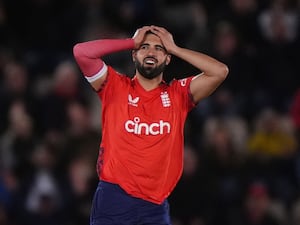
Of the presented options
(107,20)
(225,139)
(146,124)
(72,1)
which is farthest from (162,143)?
(72,1)

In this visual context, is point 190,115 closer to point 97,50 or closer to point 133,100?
point 133,100

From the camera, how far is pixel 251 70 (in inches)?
560

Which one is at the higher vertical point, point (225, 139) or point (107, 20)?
point (107, 20)

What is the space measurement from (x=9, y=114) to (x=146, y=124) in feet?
17.7

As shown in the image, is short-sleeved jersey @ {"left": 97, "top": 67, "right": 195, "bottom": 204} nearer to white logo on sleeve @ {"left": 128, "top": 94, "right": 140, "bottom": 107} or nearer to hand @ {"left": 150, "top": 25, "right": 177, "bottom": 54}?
white logo on sleeve @ {"left": 128, "top": 94, "right": 140, "bottom": 107}

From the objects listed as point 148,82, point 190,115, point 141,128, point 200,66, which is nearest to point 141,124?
point 141,128

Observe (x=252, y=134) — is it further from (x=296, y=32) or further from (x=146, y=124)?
(x=146, y=124)

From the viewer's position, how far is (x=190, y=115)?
13922 millimetres

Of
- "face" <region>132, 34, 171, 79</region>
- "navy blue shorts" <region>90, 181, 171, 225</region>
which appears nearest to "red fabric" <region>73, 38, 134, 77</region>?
"face" <region>132, 34, 171, 79</region>

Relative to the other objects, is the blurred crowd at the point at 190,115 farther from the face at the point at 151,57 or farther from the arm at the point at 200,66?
the face at the point at 151,57

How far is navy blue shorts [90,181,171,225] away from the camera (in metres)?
8.73

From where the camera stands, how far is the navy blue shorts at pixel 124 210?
873cm

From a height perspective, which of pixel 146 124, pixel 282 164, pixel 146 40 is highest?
pixel 146 40

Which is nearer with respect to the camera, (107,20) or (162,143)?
(162,143)
